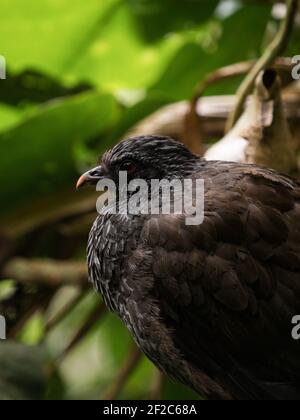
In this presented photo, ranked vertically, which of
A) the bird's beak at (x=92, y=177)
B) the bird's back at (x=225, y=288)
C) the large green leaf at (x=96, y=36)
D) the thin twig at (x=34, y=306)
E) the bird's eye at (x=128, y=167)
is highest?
the large green leaf at (x=96, y=36)

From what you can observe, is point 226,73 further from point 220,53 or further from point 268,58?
point 220,53

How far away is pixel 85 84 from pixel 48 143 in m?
0.38

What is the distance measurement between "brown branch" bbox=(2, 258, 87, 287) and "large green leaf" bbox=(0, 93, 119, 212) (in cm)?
26

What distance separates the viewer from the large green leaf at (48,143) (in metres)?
2.78

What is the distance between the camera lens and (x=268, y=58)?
Answer: 2.31 metres

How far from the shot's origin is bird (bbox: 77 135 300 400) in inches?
75.1

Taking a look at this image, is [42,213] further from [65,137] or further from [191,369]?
[191,369]

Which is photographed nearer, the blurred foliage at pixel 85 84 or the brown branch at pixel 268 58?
the brown branch at pixel 268 58

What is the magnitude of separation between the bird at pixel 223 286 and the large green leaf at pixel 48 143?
86 cm

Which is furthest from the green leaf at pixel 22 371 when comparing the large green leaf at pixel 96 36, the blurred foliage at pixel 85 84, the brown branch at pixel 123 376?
the large green leaf at pixel 96 36

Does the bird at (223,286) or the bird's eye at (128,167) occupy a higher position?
the bird's eye at (128,167)

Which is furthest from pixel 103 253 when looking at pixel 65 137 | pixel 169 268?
pixel 65 137

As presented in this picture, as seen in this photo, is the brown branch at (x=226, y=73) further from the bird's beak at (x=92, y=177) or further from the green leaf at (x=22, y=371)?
the green leaf at (x=22, y=371)

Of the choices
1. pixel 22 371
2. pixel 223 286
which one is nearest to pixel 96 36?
pixel 22 371
